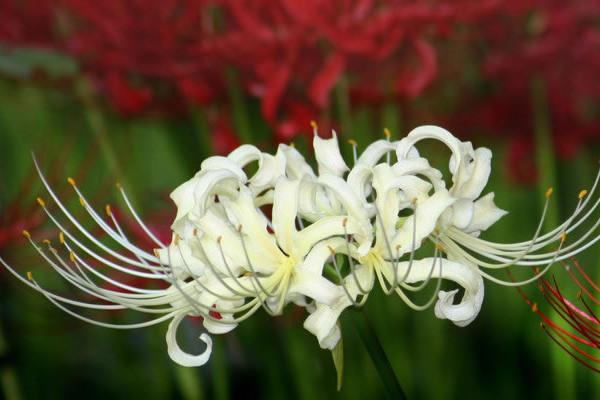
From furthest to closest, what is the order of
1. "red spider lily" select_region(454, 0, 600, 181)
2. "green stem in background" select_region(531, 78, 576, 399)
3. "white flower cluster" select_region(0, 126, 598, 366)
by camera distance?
"red spider lily" select_region(454, 0, 600, 181), "green stem in background" select_region(531, 78, 576, 399), "white flower cluster" select_region(0, 126, 598, 366)

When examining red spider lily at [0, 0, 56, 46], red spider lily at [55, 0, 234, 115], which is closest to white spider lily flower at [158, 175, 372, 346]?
red spider lily at [55, 0, 234, 115]

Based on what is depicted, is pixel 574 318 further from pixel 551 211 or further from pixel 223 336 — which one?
pixel 223 336

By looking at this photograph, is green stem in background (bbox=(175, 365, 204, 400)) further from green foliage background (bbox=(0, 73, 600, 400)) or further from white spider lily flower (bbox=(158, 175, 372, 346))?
white spider lily flower (bbox=(158, 175, 372, 346))

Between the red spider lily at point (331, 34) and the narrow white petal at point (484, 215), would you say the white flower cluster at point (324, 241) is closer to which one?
the narrow white petal at point (484, 215)

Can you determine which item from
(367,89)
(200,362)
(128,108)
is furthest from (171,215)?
(200,362)

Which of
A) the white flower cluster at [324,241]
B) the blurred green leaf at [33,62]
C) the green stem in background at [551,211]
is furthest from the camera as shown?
the blurred green leaf at [33,62]

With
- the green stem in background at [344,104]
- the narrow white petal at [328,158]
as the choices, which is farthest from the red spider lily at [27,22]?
the narrow white petal at [328,158]

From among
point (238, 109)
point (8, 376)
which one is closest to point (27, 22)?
point (238, 109)

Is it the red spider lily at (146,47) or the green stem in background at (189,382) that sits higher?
the red spider lily at (146,47)
